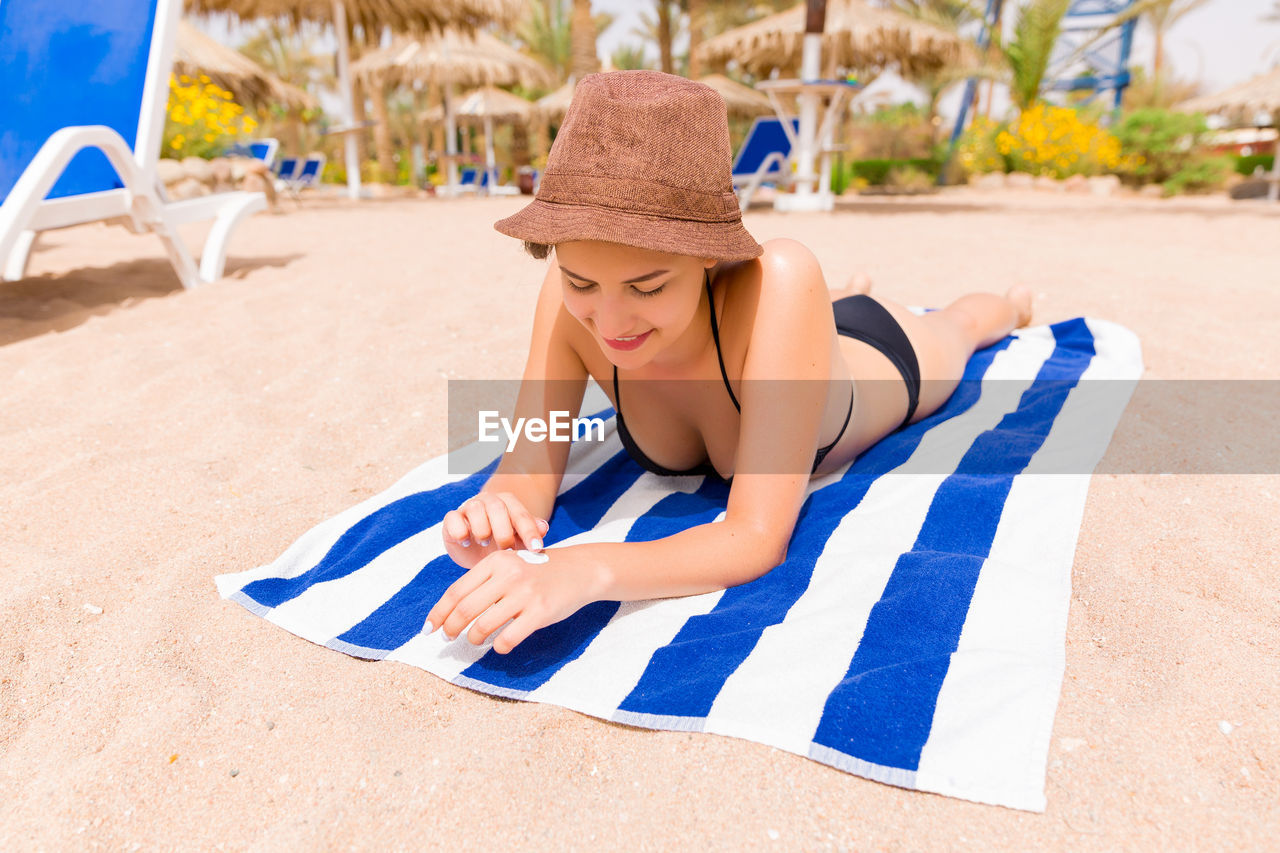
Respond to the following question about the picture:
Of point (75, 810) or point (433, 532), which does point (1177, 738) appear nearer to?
point (433, 532)

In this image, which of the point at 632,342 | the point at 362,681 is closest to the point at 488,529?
the point at 362,681

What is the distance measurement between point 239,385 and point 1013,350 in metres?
2.93

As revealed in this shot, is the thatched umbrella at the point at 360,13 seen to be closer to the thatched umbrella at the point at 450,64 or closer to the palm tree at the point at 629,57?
the thatched umbrella at the point at 450,64

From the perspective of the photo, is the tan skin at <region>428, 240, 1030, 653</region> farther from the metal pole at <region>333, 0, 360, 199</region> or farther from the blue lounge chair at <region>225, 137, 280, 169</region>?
the blue lounge chair at <region>225, 137, 280, 169</region>

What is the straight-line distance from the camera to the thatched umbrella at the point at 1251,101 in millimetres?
12250

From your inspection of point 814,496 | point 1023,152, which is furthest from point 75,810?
point 1023,152

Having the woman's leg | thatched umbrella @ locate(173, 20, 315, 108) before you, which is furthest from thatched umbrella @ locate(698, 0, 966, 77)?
the woman's leg

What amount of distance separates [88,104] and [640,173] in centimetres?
402

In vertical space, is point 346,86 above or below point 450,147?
above

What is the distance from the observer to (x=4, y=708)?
4.36 feet

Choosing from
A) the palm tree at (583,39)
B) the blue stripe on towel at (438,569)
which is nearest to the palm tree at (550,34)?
the palm tree at (583,39)

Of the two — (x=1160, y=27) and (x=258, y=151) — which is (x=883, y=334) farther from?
(x=1160, y=27)

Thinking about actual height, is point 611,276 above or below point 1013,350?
above

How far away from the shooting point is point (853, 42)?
12023 millimetres
